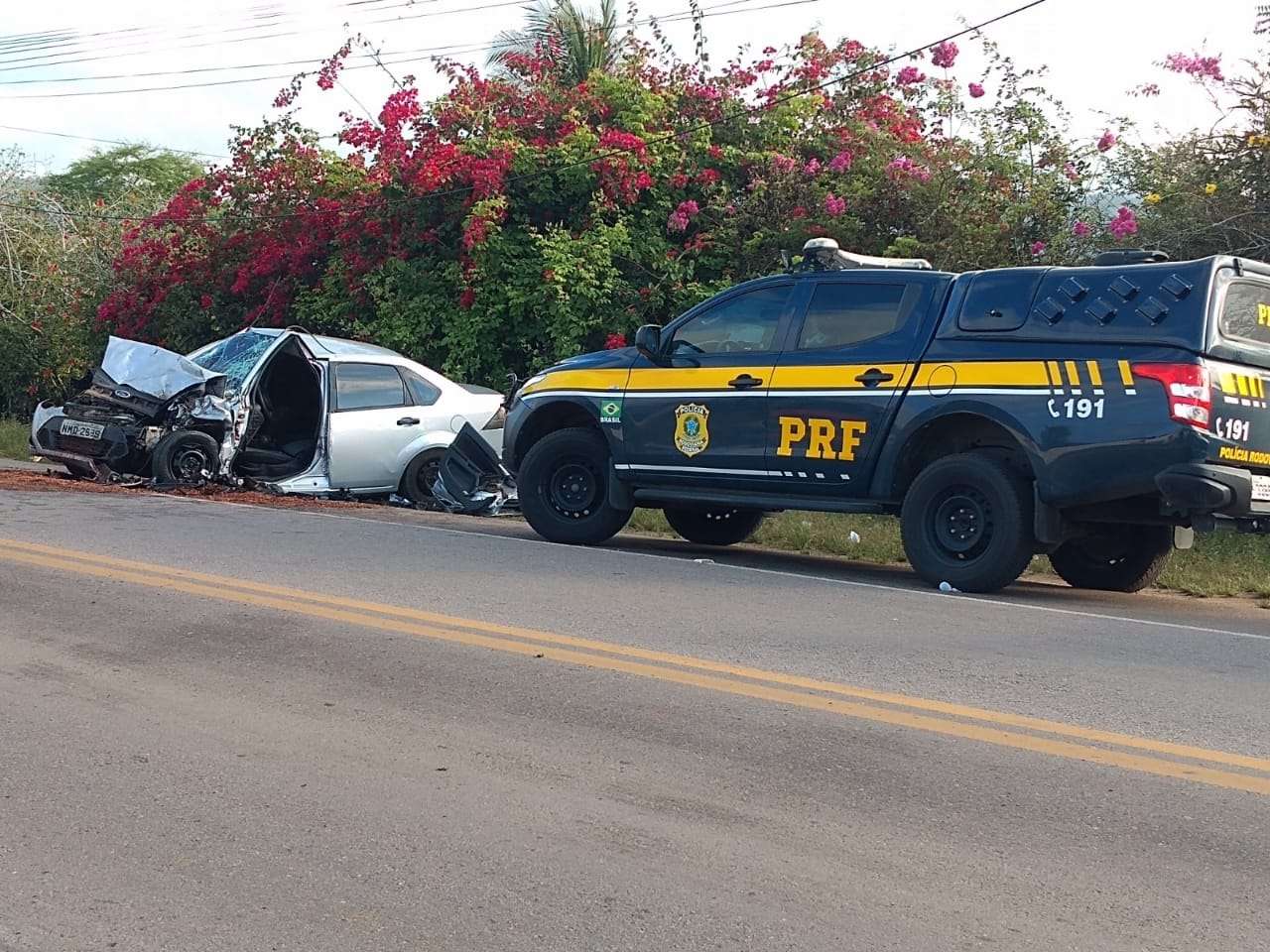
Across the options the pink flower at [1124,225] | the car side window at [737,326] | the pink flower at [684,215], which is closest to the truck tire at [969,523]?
the car side window at [737,326]

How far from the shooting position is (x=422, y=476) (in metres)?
15.0

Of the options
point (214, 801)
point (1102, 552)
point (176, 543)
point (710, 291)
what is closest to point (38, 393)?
point (710, 291)

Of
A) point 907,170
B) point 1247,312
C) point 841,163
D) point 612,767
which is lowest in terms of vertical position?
point 612,767

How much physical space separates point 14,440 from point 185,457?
903cm

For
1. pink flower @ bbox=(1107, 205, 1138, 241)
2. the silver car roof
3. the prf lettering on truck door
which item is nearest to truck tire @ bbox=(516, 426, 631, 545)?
the prf lettering on truck door

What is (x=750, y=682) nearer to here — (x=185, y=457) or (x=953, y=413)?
(x=953, y=413)

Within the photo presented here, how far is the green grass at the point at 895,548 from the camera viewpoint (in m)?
10.7

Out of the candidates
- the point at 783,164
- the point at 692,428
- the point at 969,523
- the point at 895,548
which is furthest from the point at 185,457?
the point at 969,523

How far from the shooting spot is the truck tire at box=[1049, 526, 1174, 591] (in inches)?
408

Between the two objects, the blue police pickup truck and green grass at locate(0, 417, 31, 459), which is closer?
the blue police pickup truck

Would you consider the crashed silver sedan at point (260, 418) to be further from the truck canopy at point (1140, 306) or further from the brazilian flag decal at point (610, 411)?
the truck canopy at point (1140, 306)

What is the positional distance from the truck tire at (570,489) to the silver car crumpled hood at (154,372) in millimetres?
4170

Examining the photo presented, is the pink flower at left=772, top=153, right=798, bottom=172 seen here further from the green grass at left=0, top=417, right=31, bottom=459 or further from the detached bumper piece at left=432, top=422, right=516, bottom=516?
the green grass at left=0, top=417, right=31, bottom=459

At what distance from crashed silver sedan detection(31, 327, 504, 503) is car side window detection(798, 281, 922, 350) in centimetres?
503
